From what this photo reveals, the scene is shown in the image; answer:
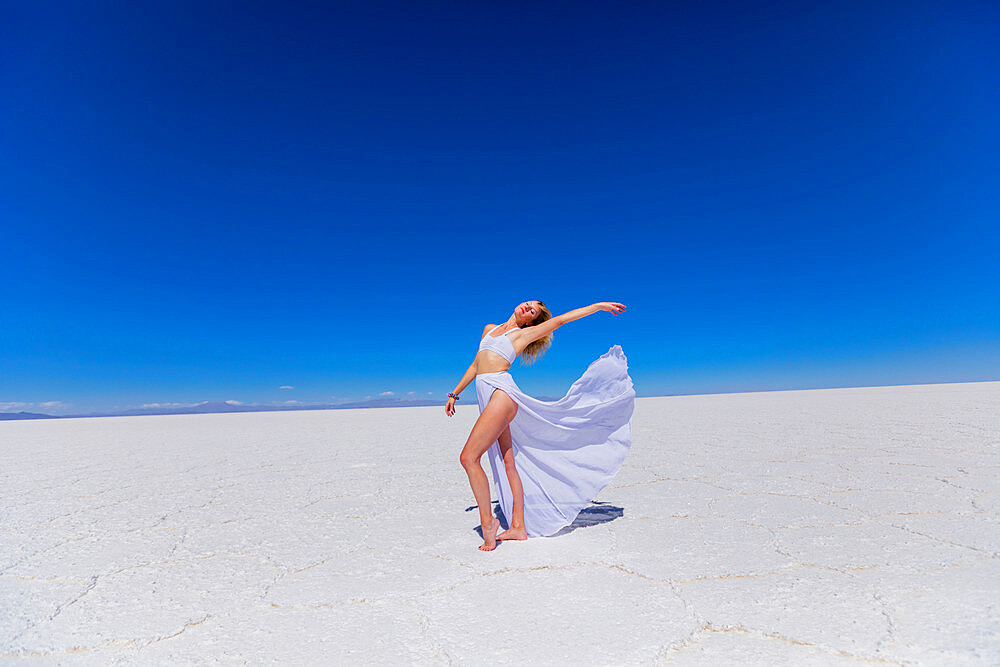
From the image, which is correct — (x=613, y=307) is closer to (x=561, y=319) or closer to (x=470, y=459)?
(x=561, y=319)

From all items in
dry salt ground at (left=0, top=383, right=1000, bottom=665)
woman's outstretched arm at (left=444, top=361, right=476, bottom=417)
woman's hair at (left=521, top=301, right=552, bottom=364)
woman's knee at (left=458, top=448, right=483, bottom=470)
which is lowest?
dry salt ground at (left=0, top=383, right=1000, bottom=665)

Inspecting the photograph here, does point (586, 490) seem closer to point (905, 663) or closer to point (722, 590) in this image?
point (722, 590)

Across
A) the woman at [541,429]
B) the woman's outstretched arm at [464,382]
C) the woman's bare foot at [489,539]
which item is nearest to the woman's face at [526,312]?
the woman at [541,429]

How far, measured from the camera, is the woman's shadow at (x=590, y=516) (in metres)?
2.43

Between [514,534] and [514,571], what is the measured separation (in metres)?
0.40

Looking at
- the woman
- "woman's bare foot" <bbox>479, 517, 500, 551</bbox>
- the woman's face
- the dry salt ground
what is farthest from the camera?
the woman's face

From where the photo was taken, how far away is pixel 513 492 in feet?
7.62

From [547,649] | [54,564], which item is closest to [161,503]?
[54,564]

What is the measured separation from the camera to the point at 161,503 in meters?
3.05

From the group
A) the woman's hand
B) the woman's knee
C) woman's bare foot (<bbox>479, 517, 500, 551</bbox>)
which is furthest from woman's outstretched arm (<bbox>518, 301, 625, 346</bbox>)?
woman's bare foot (<bbox>479, 517, 500, 551</bbox>)

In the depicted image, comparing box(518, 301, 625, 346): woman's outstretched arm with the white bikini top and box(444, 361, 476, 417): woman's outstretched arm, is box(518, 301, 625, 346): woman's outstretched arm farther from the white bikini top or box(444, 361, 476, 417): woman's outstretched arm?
box(444, 361, 476, 417): woman's outstretched arm

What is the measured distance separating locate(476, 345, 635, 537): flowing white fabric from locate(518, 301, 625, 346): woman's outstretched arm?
33cm

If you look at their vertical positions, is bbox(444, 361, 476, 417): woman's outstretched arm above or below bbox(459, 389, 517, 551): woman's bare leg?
above

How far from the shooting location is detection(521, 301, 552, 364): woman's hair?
2367mm
